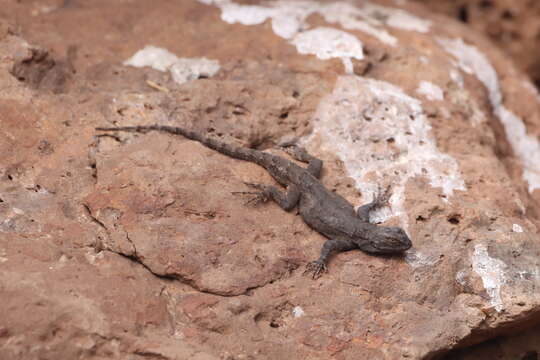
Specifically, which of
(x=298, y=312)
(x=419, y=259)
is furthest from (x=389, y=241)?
(x=298, y=312)

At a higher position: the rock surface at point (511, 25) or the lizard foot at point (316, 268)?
the rock surface at point (511, 25)

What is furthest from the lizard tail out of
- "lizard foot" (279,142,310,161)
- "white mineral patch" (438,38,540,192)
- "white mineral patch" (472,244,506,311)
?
"white mineral patch" (438,38,540,192)

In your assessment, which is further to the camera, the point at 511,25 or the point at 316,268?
the point at 511,25

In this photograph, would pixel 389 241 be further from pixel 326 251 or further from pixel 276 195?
pixel 276 195

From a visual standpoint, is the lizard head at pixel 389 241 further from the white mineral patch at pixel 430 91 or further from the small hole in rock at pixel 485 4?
the small hole in rock at pixel 485 4

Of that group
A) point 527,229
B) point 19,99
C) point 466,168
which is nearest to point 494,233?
point 527,229

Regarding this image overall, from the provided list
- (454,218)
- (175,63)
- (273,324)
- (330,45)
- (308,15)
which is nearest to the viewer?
(273,324)

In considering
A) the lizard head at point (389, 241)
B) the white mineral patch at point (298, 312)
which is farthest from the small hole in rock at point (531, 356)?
the white mineral patch at point (298, 312)

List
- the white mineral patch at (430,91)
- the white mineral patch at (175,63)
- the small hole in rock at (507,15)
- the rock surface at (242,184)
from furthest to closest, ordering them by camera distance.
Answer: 1. the small hole in rock at (507,15)
2. the white mineral patch at (430,91)
3. the white mineral patch at (175,63)
4. the rock surface at (242,184)
